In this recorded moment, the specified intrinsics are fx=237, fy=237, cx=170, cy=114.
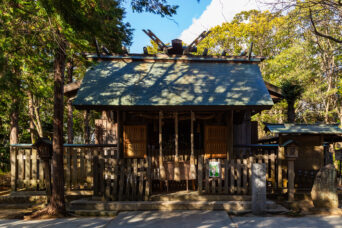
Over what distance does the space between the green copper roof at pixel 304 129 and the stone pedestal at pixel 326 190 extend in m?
1.50

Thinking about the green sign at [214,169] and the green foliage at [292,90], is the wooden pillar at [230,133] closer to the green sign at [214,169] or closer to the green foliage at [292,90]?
the green sign at [214,169]

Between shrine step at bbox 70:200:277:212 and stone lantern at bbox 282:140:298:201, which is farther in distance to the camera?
stone lantern at bbox 282:140:298:201

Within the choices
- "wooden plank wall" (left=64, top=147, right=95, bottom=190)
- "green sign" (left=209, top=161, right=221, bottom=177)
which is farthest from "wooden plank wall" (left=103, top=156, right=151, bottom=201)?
"green sign" (left=209, top=161, right=221, bottom=177)

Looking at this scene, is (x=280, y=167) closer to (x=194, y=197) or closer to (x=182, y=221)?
(x=194, y=197)

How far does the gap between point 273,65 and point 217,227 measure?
65.6ft

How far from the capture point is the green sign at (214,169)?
769 cm

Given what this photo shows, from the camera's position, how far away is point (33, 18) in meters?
6.60

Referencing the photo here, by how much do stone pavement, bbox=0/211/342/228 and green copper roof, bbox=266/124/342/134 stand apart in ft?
9.27

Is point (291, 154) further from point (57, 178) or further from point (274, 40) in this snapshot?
point (274, 40)

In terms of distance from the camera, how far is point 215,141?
31.6 ft

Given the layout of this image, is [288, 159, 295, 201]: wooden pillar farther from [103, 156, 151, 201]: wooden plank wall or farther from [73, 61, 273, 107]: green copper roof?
[103, 156, 151, 201]: wooden plank wall

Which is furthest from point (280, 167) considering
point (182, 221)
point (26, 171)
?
point (26, 171)

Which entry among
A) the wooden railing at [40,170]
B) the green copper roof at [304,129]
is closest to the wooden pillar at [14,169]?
the wooden railing at [40,170]

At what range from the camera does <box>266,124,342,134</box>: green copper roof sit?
26.9 feet
